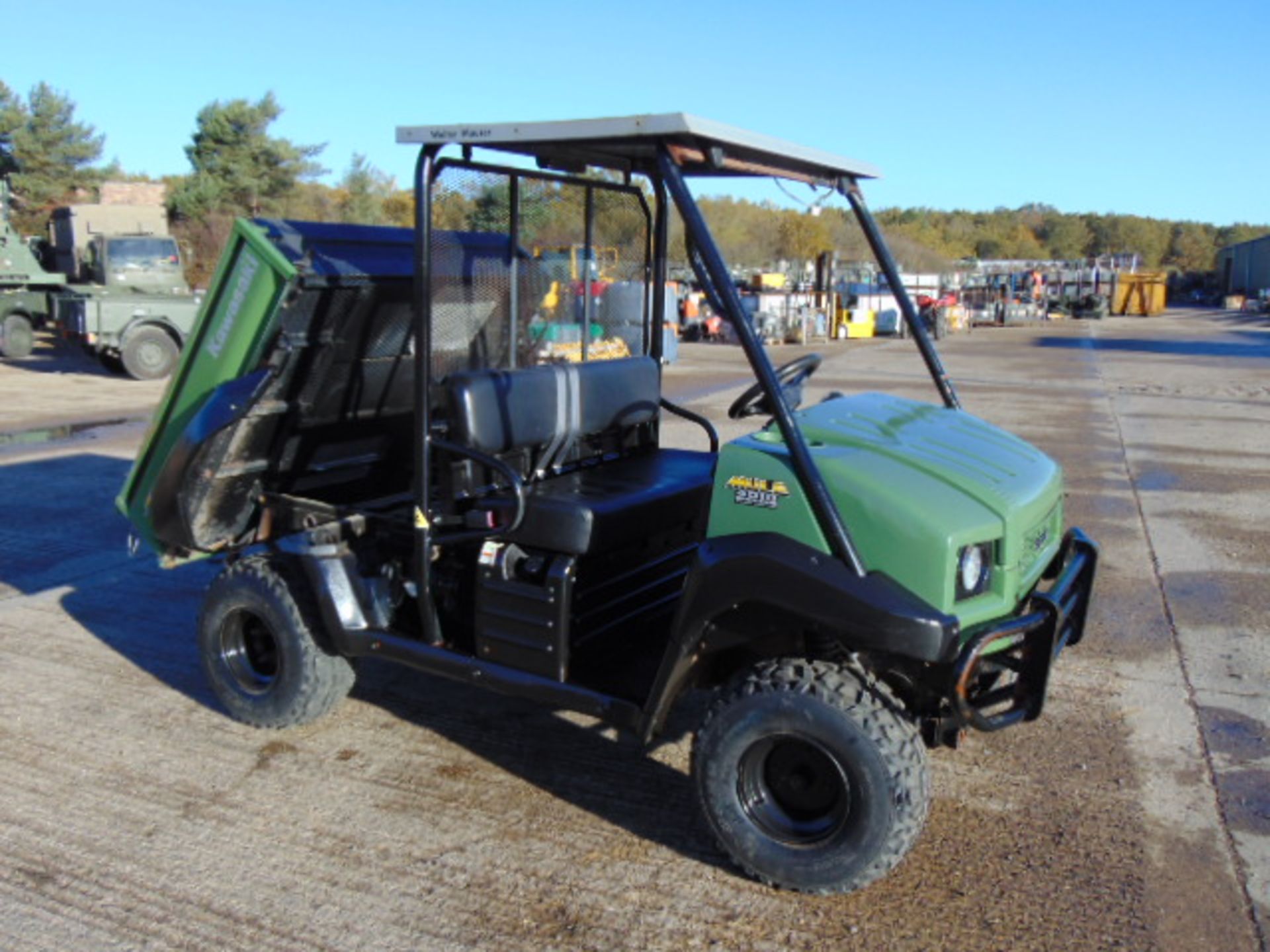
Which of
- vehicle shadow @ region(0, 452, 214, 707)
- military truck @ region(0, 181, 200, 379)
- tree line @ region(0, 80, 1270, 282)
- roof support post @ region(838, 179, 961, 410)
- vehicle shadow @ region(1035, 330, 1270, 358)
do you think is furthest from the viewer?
tree line @ region(0, 80, 1270, 282)

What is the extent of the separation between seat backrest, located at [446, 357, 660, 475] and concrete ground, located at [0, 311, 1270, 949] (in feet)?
3.84

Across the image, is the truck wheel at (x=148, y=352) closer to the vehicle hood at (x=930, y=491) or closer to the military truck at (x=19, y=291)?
the military truck at (x=19, y=291)

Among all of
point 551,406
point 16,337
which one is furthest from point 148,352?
point 551,406

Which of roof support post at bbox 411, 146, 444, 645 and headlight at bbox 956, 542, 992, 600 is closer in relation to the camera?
headlight at bbox 956, 542, 992, 600

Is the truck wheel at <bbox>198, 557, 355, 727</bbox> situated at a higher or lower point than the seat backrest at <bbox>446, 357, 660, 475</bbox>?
lower

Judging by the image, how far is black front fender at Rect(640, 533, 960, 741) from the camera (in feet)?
9.08

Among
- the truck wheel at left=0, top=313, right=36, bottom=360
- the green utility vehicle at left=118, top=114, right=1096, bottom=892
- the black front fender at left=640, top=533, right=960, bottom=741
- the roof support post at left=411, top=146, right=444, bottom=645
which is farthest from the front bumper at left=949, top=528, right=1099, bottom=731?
the truck wheel at left=0, top=313, right=36, bottom=360

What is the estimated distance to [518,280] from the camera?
4176 mm

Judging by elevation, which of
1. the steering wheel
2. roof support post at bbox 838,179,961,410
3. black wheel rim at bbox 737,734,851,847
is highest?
roof support post at bbox 838,179,961,410

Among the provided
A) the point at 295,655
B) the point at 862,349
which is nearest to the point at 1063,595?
the point at 295,655

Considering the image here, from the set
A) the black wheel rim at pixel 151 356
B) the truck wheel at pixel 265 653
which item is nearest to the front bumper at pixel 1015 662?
the truck wheel at pixel 265 653

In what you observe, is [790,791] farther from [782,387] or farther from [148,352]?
[148,352]

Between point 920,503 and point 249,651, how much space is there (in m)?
2.79

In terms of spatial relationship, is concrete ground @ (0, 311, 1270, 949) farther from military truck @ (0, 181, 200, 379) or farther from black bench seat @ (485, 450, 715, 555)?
military truck @ (0, 181, 200, 379)
